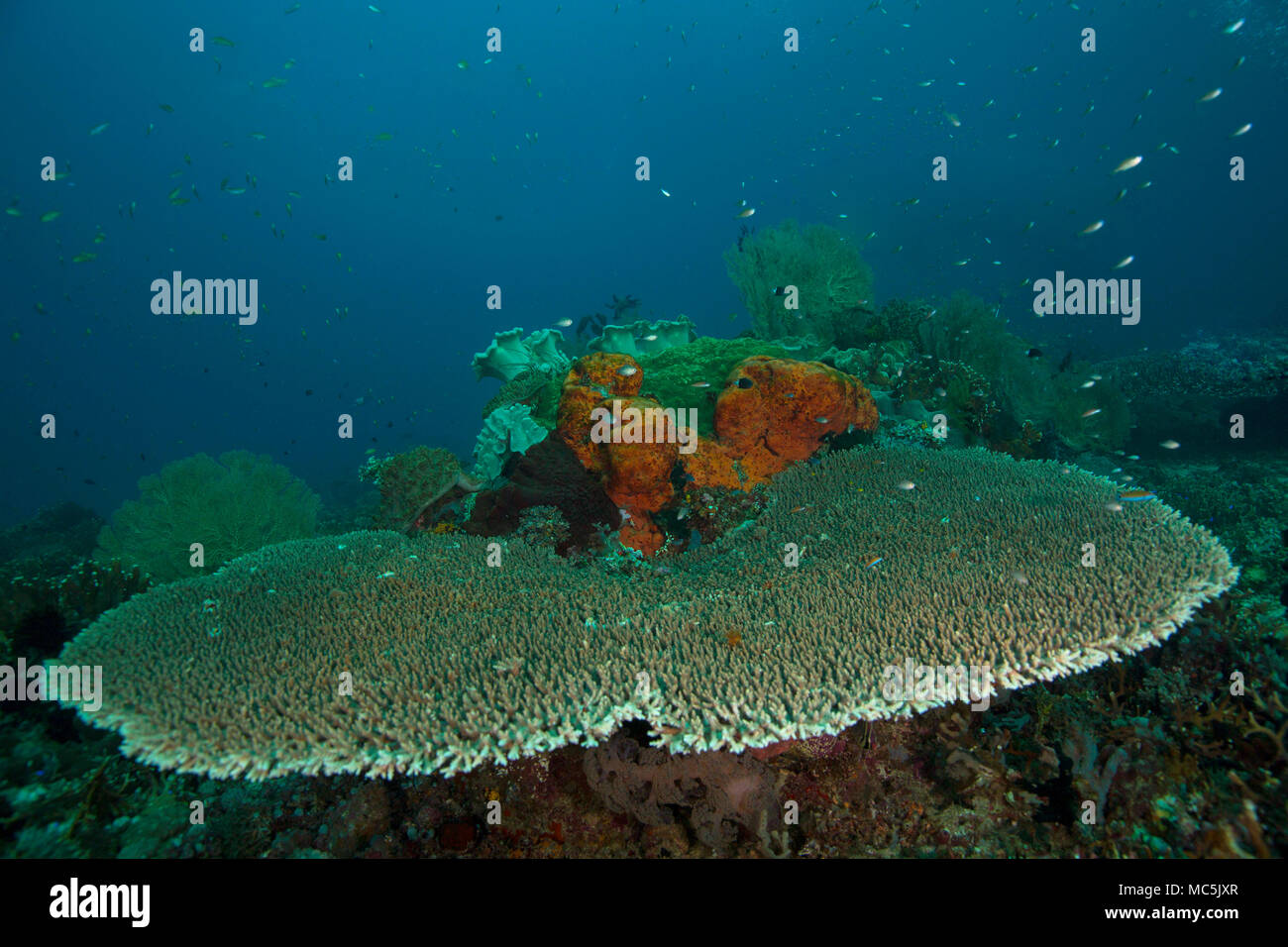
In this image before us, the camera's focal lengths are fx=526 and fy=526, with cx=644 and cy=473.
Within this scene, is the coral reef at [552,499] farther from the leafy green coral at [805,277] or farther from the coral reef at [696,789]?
the leafy green coral at [805,277]

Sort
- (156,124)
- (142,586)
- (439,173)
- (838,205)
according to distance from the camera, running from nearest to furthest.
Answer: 1. (142,586)
2. (838,205)
3. (156,124)
4. (439,173)

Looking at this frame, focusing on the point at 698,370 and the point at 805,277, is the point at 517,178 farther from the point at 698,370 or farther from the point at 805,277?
the point at 698,370

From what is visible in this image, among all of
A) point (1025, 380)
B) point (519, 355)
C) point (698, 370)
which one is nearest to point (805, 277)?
point (1025, 380)

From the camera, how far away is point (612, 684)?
3.31 m

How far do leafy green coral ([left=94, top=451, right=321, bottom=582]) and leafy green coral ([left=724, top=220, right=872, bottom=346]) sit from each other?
11088 mm

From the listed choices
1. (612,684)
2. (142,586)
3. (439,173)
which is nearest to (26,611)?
(142,586)

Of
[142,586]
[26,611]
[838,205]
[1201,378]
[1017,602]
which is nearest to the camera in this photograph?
[1017,602]

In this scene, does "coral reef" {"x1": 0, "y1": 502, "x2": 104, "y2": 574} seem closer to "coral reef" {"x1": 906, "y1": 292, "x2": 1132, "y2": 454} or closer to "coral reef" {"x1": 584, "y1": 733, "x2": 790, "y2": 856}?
"coral reef" {"x1": 584, "y1": 733, "x2": 790, "y2": 856}

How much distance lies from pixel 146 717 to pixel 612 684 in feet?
9.56

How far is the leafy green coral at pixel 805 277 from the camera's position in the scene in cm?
1232

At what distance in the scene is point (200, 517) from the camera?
9.23 meters

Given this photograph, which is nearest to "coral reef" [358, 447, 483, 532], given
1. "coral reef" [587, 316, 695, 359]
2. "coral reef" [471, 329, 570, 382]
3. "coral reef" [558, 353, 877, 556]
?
"coral reef" [558, 353, 877, 556]
